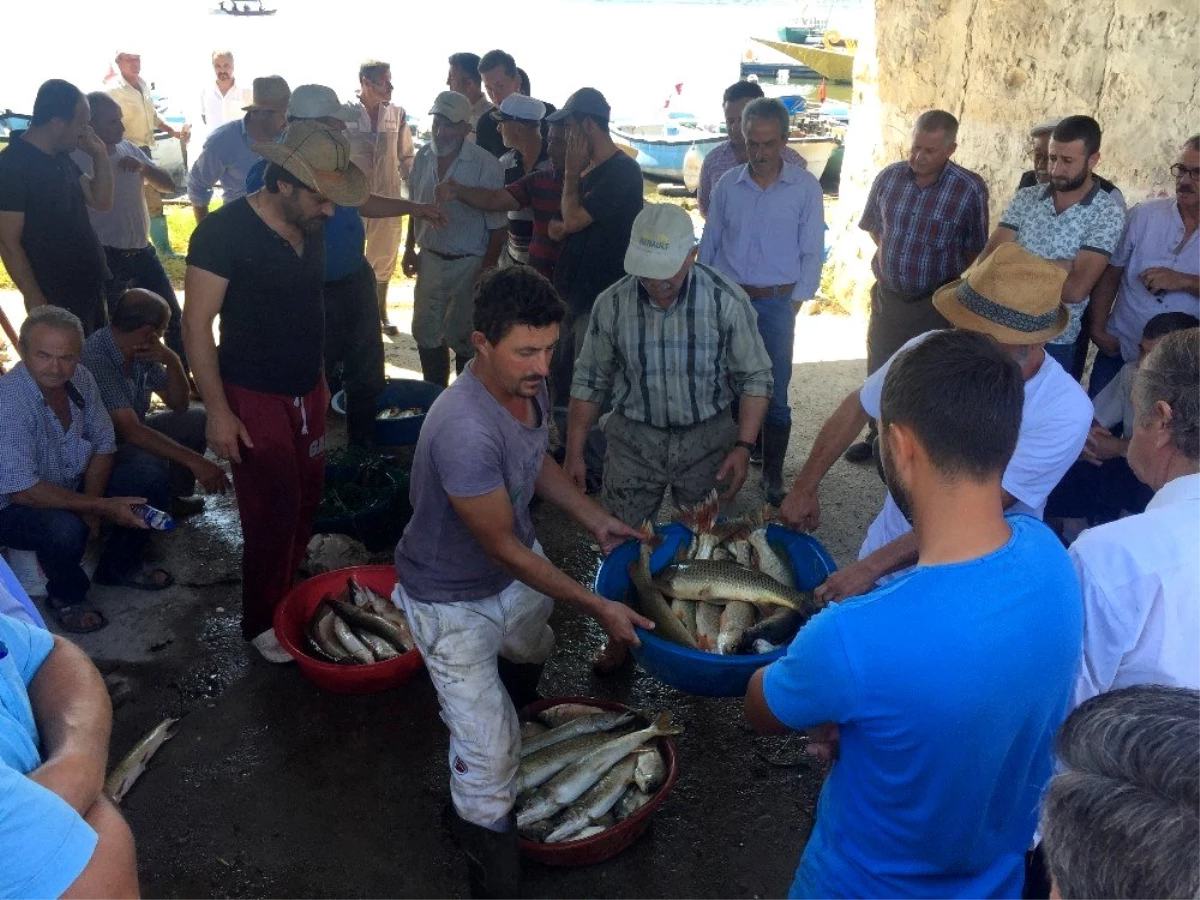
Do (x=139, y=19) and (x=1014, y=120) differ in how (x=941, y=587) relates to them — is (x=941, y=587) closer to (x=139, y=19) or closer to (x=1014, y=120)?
(x=1014, y=120)

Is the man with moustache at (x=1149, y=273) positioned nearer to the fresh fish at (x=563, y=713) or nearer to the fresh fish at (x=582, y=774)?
the fresh fish at (x=582, y=774)

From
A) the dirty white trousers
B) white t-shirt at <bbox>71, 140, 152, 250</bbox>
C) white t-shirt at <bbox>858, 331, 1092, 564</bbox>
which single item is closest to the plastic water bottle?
the dirty white trousers

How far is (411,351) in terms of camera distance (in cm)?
904

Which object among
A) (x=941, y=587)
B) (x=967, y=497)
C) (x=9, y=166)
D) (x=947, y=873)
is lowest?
(x=947, y=873)

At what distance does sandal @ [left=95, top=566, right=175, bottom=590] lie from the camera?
5.28 meters

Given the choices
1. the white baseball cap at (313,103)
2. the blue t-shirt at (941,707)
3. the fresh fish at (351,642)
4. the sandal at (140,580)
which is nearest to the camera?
the blue t-shirt at (941,707)

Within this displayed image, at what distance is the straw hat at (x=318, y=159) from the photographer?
4.03 m

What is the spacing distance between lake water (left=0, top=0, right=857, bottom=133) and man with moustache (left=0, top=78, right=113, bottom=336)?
19.0 metres

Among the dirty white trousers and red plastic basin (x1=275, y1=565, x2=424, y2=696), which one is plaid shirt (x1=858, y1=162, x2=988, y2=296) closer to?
red plastic basin (x1=275, y1=565, x2=424, y2=696)

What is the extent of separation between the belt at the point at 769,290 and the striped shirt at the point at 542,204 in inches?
57.5

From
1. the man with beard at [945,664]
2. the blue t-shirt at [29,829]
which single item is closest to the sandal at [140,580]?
the blue t-shirt at [29,829]

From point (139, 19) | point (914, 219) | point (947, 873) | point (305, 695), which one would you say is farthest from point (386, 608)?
point (139, 19)

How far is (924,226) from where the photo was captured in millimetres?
6176

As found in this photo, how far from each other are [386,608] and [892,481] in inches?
131
